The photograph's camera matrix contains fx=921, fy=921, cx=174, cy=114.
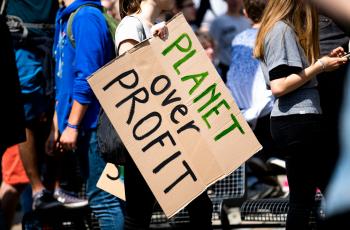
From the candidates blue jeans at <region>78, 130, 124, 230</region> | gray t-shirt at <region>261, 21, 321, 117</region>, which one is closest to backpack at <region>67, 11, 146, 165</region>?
blue jeans at <region>78, 130, 124, 230</region>

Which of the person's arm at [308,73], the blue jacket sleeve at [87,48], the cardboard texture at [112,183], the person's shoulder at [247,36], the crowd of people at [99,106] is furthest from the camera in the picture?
the person's shoulder at [247,36]

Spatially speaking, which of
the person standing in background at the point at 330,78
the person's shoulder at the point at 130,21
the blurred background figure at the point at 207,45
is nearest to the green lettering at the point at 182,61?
the person's shoulder at the point at 130,21

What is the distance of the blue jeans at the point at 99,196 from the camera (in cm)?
513

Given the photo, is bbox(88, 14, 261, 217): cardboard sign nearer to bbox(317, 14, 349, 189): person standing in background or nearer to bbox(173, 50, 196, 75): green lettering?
bbox(173, 50, 196, 75): green lettering

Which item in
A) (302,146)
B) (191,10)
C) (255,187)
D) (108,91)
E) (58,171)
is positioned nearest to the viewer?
(108,91)

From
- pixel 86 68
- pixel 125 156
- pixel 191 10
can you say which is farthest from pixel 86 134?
pixel 191 10

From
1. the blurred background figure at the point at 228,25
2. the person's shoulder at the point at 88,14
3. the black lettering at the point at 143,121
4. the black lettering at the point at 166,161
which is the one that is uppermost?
the person's shoulder at the point at 88,14

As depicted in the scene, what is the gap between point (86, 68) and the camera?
16.6 ft

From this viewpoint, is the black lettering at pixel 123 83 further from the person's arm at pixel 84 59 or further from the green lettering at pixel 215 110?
the person's arm at pixel 84 59

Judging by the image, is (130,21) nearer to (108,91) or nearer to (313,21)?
(108,91)

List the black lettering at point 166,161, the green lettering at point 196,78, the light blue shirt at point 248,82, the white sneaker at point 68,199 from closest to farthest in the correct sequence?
the black lettering at point 166,161 → the green lettering at point 196,78 → the light blue shirt at point 248,82 → the white sneaker at point 68,199

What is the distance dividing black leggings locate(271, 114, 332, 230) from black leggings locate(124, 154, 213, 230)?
0.51 m

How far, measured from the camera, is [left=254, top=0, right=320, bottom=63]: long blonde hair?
4738 millimetres

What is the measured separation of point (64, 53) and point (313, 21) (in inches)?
57.5
